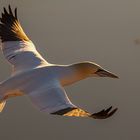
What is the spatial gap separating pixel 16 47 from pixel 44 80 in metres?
0.25

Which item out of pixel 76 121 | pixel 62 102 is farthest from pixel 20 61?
pixel 76 121

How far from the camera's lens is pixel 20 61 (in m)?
1.12

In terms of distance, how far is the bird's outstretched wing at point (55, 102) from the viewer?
854 mm

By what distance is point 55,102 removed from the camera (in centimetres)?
90

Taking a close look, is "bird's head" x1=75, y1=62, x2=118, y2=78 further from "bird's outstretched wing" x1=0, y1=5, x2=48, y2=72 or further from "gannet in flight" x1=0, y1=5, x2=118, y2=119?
"bird's outstretched wing" x1=0, y1=5, x2=48, y2=72

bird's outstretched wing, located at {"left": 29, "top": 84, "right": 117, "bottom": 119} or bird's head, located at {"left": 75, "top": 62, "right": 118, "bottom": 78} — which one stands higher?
bird's head, located at {"left": 75, "top": 62, "right": 118, "bottom": 78}

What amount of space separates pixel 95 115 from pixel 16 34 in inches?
19.2

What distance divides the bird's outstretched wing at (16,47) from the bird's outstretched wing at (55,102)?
14 centimetres

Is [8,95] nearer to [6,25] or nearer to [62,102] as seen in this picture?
[62,102]

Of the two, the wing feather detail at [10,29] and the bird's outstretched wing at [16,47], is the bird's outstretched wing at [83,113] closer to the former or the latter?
the bird's outstretched wing at [16,47]

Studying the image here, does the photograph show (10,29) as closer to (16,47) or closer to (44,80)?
(16,47)

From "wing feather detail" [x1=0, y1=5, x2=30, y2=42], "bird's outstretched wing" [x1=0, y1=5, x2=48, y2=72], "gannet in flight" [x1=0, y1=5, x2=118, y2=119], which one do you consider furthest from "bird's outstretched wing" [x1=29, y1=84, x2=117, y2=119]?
"wing feather detail" [x1=0, y1=5, x2=30, y2=42]

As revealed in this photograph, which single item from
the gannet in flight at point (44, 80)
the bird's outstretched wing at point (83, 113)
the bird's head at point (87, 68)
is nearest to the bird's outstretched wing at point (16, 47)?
the gannet in flight at point (44, 80)

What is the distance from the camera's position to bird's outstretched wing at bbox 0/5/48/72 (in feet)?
3.60
